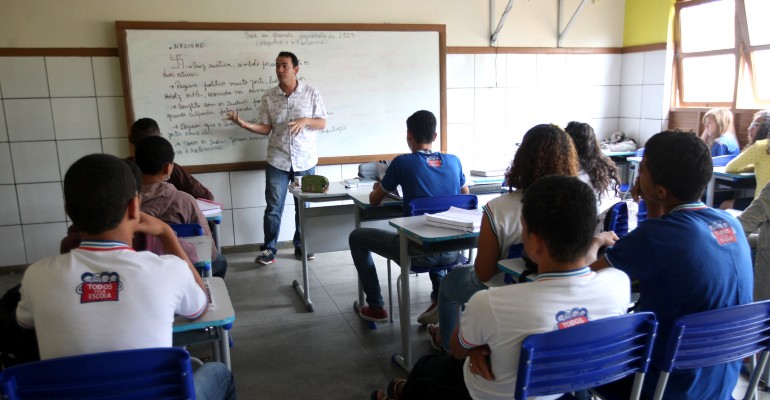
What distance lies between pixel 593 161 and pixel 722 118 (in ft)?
9.74

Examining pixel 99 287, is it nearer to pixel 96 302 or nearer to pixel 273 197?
pixel 96 302

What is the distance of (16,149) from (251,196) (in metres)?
1.80

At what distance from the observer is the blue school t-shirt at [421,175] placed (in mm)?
3033

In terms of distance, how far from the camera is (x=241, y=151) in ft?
15.8

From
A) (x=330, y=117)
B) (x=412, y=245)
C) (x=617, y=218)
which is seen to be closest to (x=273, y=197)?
(x=330, y=117)

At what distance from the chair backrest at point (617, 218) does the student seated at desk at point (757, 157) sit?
183 cm

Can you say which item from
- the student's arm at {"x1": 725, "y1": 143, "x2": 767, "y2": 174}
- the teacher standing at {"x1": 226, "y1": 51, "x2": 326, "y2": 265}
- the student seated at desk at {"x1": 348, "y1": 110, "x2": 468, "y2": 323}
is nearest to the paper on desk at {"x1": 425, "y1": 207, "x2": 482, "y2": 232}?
the student seated at desk at {"x1": 348, "y1": 110, "x2": 468, "y2": 323}

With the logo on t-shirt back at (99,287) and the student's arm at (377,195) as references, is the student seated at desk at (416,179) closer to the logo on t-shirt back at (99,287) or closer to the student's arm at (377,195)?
the student's arm at (377,195)

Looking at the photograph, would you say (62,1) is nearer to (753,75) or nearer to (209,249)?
(209,249)

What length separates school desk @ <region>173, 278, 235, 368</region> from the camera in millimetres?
1562

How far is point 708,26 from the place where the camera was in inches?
206

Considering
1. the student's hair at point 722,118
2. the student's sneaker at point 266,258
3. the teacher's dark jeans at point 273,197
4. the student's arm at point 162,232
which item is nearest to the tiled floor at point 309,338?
the student's sneaker at point 266,258

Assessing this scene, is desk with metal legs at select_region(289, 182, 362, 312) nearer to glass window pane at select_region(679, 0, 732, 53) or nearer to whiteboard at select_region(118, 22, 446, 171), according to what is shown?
whiteboard at select_region(118, 22, 446, 171)

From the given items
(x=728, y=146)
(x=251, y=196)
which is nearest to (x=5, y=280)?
(x=251, y=196)
